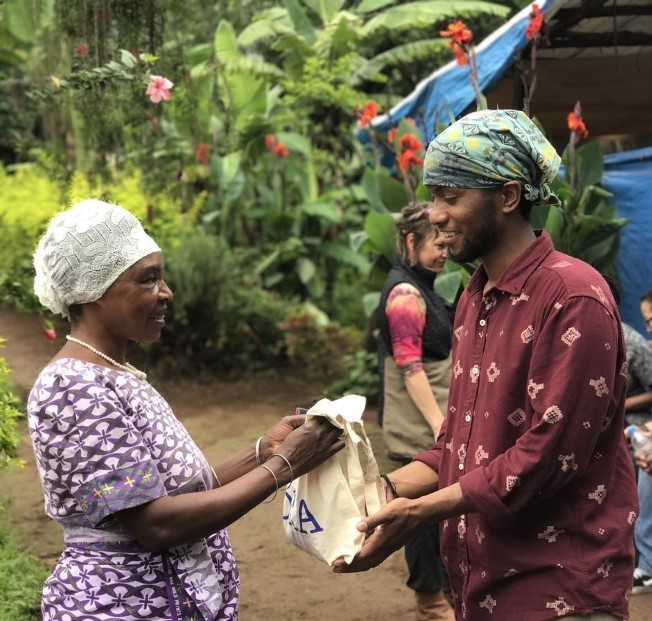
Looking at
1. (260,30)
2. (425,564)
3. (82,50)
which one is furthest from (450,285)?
(260,30)

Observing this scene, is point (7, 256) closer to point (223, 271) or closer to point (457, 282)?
point (223, 271)

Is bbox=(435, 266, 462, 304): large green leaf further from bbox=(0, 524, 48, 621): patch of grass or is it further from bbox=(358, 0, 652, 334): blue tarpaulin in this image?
bbox=(0, 524, 48, 621): patch of grass

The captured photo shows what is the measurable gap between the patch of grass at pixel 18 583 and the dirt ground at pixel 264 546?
40 cm

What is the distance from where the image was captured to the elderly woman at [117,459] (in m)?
2.11

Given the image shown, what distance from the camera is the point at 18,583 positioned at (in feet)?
14.2

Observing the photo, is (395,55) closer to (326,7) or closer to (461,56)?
(326,7)

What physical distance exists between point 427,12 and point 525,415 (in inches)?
360

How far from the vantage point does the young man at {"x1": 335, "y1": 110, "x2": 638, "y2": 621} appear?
6.54ft

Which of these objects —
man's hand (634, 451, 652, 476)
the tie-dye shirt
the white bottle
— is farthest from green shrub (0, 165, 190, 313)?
man's hand (634, 451, 652, 476)

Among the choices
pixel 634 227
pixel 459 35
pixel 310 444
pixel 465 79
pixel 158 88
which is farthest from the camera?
pixel 465 79

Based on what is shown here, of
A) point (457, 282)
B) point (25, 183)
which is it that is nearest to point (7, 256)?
point (25, 183)

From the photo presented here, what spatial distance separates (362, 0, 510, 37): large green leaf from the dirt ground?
4670mm

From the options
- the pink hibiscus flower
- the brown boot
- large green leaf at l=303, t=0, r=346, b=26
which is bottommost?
the brown boot

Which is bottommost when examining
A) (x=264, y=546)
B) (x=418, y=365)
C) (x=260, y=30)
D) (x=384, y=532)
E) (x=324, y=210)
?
(x=264, y=546)
